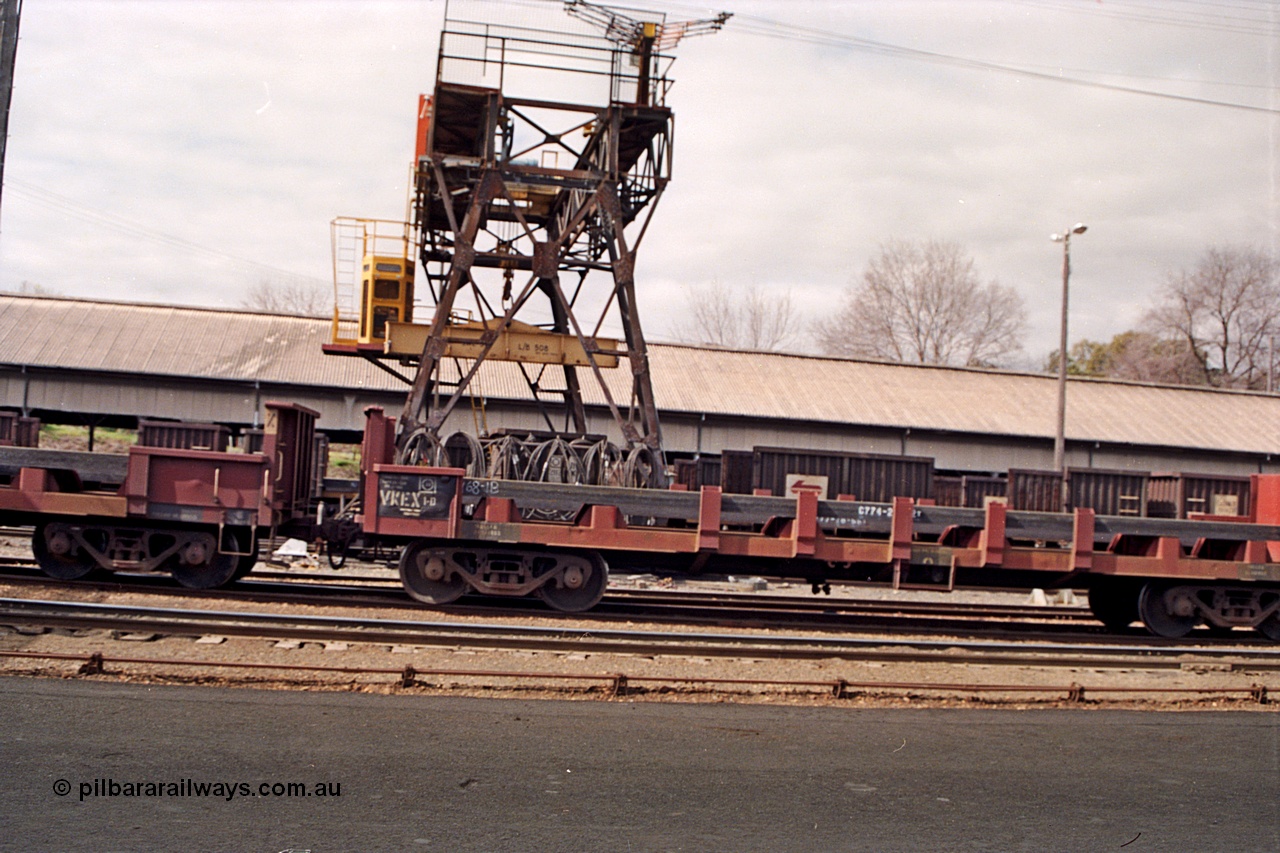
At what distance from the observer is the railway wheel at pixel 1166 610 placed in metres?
13.1

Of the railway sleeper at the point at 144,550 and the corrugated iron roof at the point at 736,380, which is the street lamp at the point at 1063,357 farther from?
the railway sleeper at the point at 144,550

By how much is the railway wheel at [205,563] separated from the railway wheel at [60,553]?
42.5 inches

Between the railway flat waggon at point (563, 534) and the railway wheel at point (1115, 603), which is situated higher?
the railway flat waggon at point (563, 534)

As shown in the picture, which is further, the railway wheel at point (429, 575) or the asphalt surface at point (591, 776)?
the railway wheel at point (429, 575)

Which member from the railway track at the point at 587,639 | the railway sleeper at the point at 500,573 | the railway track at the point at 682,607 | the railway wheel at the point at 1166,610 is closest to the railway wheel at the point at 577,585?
the railway sleeper at the point at 500,573

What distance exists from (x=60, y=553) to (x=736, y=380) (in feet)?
74.9

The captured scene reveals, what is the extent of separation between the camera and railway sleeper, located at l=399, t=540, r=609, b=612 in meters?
12.2

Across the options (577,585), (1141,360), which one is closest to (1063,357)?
(577,585)

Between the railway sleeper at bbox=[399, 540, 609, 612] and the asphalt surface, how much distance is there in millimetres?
4540

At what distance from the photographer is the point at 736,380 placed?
32.3m

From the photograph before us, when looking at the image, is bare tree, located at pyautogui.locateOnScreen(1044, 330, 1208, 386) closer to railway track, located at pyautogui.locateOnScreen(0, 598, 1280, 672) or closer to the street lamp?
the street lamp

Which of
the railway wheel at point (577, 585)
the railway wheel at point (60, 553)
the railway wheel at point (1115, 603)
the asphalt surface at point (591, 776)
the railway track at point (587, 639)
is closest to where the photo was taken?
the asphalt surface at point (591, 776)

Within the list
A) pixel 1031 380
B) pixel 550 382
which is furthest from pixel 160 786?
pixel 1031 380

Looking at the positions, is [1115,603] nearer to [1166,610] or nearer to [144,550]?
[1166,610]
